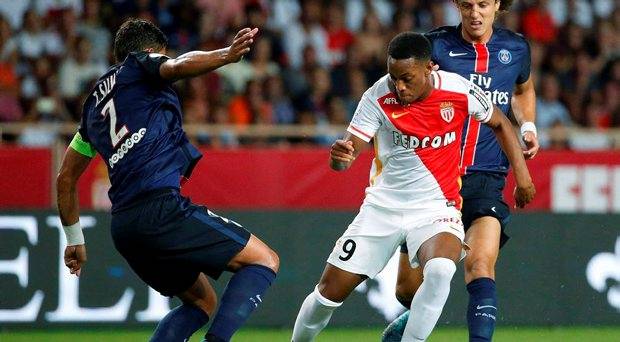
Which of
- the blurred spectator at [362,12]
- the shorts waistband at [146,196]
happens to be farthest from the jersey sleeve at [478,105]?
the blurred spectator at [362,12]

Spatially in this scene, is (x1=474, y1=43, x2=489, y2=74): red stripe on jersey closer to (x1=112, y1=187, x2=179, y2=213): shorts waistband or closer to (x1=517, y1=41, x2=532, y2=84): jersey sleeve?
(x1=517, y1=41, x2=532, y2=84): jersey sleeve

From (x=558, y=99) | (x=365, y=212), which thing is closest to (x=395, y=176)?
(x=365, y=212)

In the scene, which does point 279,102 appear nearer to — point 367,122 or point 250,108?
point 250,108

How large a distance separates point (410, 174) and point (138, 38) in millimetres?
1845

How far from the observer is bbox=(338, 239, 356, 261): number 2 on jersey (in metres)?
7.53

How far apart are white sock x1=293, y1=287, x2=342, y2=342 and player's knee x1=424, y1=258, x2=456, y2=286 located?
0.69 metres

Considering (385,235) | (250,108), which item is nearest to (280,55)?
(250,108)

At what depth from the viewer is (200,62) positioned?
6.32m

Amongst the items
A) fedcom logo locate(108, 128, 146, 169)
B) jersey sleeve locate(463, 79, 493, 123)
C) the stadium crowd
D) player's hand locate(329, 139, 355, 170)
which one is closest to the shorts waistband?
fedcom logo locate(108, 128, 146, 169)

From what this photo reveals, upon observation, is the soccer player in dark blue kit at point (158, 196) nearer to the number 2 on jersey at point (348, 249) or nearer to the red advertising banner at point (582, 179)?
the number 2 on jersey at point (348, 249)

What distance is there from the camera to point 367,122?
7.51m

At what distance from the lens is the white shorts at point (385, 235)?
7.45 metres

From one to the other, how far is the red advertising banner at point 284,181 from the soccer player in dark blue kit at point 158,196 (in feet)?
19.0

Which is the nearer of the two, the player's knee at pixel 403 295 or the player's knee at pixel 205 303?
the player's knee at pixel 205 303
